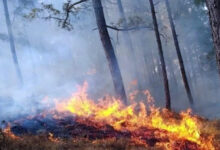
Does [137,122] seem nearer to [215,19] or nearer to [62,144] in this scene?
[62,144]

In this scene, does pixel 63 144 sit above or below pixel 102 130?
above

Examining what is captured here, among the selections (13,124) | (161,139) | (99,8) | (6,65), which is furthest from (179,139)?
(6,65)

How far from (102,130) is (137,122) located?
1.73 metres

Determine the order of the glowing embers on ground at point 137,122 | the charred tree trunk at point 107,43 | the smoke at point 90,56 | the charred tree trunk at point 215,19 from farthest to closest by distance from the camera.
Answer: the smoke at point 90,56 < the charred tree trunk at point 107,43 < the glowing embers on ground at point 137,122 < the charred tree trunk at point 215,19

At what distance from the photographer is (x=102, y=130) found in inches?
373

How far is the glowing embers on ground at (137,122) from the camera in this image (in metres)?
8.09

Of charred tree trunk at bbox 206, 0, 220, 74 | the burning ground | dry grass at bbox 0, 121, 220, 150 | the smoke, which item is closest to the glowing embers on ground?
the burning ground

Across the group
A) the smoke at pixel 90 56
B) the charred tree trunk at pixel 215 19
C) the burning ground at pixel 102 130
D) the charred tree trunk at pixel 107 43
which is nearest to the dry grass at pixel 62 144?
the burning ground at pixel 102 130

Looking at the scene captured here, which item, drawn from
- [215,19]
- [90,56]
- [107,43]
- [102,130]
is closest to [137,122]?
[102,130]

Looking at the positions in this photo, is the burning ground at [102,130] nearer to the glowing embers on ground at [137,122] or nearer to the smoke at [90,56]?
the glowing embers on ground at [137,122]

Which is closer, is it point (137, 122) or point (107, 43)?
point (137, 122)

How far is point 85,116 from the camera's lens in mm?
10953

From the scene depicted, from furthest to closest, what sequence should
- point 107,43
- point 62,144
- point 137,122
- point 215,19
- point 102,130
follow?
point 107,43, point 137,122, point 102,130, point 62,144, point 215,19

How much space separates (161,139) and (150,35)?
32673 millimetres
